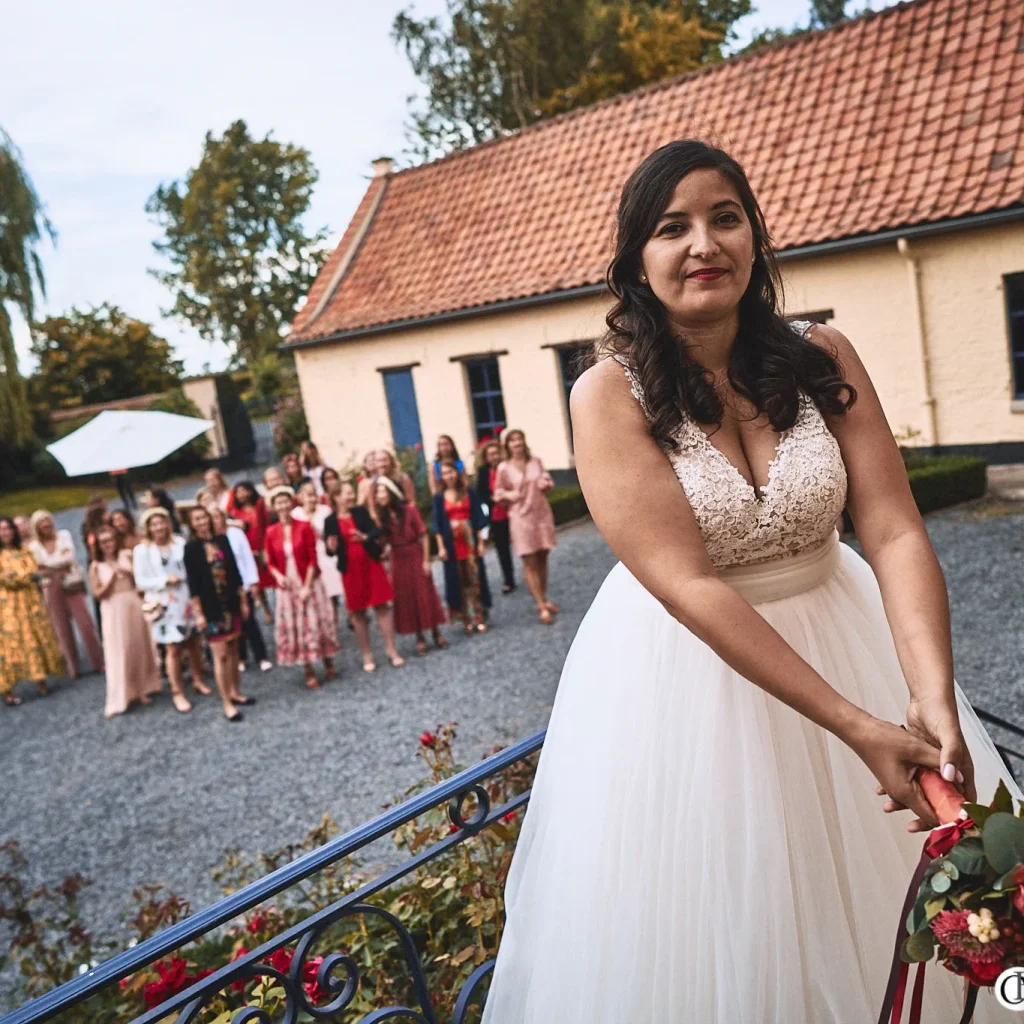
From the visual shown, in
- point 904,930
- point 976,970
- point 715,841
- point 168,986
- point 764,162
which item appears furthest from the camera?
point 764,162

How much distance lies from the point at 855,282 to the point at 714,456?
37.5 feet

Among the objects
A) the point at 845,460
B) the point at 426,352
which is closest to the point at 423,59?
the point at 426,352

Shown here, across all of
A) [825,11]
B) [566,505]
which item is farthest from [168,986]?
[825,11]

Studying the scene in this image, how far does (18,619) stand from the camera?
31.7 feet

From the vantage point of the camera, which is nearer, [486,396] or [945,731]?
[945,731]

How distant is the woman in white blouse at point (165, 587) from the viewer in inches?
324

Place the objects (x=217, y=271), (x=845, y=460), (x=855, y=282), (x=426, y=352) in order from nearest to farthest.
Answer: (x=845, y=460)
(x=855, y=282)
(x=426, y=352)
(x=217, y=271)

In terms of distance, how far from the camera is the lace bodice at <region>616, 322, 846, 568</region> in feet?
6.13

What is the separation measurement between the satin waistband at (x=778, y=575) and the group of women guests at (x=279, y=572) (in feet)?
21.9

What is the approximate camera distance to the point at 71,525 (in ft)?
78.2

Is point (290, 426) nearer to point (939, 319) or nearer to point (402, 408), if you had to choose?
point (402, 408)

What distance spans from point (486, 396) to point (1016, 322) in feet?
27.7

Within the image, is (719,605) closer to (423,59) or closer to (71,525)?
(71,525)

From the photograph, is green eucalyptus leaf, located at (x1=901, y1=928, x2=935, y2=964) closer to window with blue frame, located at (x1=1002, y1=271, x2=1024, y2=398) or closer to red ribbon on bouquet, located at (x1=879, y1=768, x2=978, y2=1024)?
red ribbon on bouquet, located at (x1=879, y1=768, x2=978, y2=1024)
